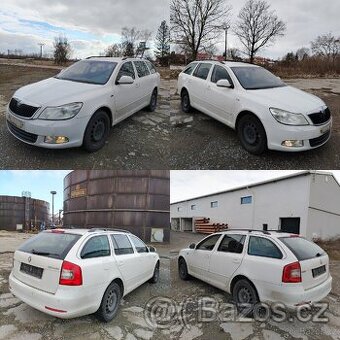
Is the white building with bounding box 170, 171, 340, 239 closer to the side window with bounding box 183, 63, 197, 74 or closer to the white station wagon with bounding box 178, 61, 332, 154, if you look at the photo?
the side window with bounding box 183, 63, 197, 74

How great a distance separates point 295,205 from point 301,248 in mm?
10460

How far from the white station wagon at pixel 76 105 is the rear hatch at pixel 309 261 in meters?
3.85

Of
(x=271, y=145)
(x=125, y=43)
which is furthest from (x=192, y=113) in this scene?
(x=125, y=43)

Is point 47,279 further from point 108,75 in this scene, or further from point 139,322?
point 108,75

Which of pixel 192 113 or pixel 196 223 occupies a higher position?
pixel 192 113

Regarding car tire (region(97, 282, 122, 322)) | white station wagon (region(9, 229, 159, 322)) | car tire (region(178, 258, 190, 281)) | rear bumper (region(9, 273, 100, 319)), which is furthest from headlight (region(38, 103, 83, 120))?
car tire (region(178, 258, 190, 281))

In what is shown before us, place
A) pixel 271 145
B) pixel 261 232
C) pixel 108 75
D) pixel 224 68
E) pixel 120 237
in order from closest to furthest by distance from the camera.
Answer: pixel 261 232
pixel 120 237
pixel 271 145
pixel 108 75
pixel 224 68

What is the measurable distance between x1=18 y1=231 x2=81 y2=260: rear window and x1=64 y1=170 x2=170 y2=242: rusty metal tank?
7762 millimetres

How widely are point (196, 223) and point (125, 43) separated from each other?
19768mm

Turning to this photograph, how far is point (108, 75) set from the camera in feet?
21.7

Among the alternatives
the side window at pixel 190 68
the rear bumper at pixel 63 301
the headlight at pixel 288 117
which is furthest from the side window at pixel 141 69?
the rear bumper at pixel 63 301

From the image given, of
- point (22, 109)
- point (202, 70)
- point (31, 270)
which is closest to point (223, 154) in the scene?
point (202, 70)

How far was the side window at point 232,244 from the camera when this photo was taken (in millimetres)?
4941

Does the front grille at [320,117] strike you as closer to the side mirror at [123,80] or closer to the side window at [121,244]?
the side mirror at [123,80]
